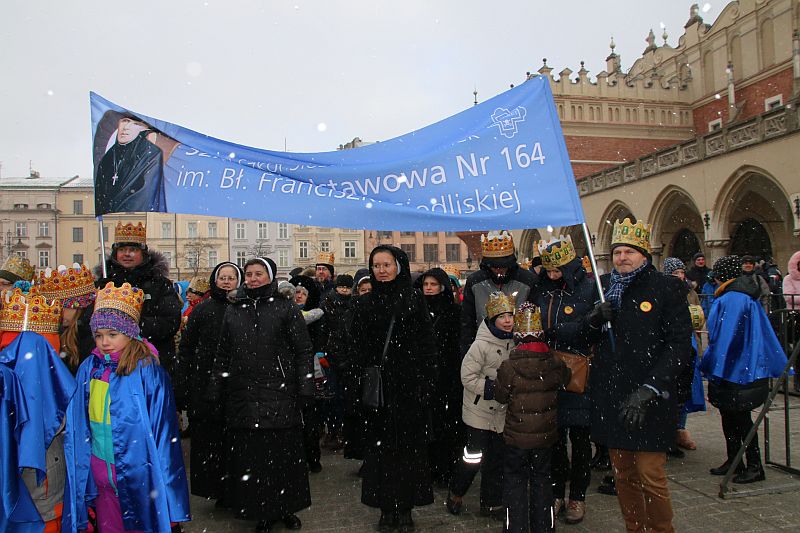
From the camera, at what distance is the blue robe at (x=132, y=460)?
3.33 meters

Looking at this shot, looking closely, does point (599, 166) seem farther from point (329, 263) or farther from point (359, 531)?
point (359, 531)

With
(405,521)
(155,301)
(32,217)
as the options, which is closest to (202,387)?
(155,301)

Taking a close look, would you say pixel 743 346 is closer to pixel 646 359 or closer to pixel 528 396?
pixel 646 359

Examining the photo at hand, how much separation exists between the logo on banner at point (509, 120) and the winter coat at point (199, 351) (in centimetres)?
238

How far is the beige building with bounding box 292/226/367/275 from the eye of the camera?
5975 cm

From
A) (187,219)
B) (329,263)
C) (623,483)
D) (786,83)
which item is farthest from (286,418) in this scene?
(187,219)

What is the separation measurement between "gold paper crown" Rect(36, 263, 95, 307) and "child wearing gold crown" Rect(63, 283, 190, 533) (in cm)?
Answer: 73

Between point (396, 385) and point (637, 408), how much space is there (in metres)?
1.70

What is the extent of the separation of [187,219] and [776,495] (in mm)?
62302

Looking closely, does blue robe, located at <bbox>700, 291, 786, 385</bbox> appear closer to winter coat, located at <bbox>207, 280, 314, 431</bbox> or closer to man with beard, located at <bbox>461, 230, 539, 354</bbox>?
man with beard, located at <bbox>461, 230, 539, 354</bbox>

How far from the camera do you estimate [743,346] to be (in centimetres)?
482

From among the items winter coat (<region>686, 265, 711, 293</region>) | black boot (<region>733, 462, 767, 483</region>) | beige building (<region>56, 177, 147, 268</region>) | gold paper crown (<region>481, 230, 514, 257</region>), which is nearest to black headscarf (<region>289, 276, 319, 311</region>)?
gold paper crown (<region>481, 230, 514, 257</region>)

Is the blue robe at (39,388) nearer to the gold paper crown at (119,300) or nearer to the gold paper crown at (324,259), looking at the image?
the gold paper crown at (119,300)

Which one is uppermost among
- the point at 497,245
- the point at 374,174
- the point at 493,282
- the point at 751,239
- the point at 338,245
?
the point at 338,245
